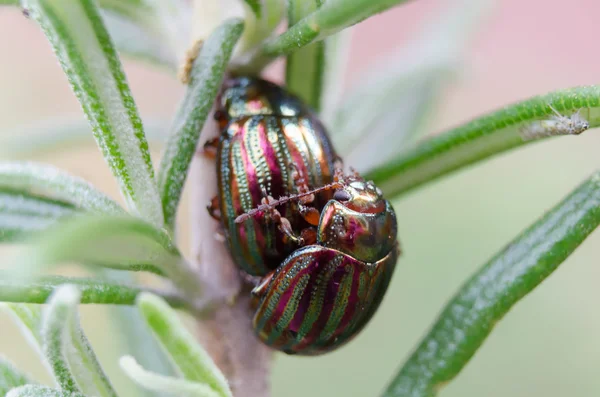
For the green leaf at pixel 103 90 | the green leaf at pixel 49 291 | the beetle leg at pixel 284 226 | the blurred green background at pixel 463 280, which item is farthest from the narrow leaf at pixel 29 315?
the blurred green background at pixel 463 280

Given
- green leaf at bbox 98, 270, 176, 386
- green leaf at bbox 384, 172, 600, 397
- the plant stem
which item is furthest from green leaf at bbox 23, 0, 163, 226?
green leaf at bbox 98, 270, 176, 386

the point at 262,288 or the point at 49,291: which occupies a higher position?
the point at 49,291

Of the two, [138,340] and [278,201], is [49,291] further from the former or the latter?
[138,340]

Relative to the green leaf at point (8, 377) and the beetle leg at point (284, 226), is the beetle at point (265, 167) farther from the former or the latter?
the green leaf at point (8, 377)

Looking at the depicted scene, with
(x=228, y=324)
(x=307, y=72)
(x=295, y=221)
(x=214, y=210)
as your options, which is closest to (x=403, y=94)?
(x=307, y=72)

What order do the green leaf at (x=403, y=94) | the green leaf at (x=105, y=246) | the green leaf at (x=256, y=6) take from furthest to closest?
the green leaf at (x=403, y=94) → the green leaf at (x=256, y=6) → the green leaf at (x=105, y=246)

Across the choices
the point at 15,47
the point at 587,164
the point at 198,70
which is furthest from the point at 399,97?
the point at 15,47
